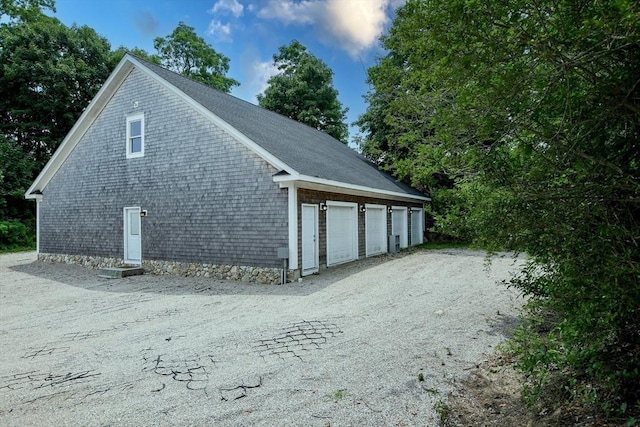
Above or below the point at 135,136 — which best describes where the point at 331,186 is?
A: below

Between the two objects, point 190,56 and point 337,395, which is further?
point 190,56

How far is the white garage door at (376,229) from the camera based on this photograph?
13.5 m

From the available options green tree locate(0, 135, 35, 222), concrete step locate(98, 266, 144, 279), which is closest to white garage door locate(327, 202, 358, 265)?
concrete step locate(98, 266, 144, 279)

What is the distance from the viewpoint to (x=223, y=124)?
10.0 metres

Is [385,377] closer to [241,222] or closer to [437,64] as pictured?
[437,64]

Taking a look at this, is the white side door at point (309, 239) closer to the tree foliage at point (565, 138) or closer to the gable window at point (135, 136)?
the gable window at point (135, 136)

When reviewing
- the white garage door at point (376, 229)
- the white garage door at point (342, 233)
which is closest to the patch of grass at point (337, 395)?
the white garage door at point (342, 233)

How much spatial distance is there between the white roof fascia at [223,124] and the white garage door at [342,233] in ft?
8.00

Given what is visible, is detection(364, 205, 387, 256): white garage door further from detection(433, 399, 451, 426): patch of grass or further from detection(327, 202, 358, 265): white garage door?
detection(433, 399, 451, 426): patch of grass

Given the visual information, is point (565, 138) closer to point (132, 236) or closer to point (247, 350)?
point (247, 350)

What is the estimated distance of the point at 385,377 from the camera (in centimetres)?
374

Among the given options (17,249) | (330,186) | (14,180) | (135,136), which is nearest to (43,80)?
(14,180)

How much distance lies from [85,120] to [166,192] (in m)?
4.62

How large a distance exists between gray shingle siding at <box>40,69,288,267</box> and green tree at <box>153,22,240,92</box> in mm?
20996
